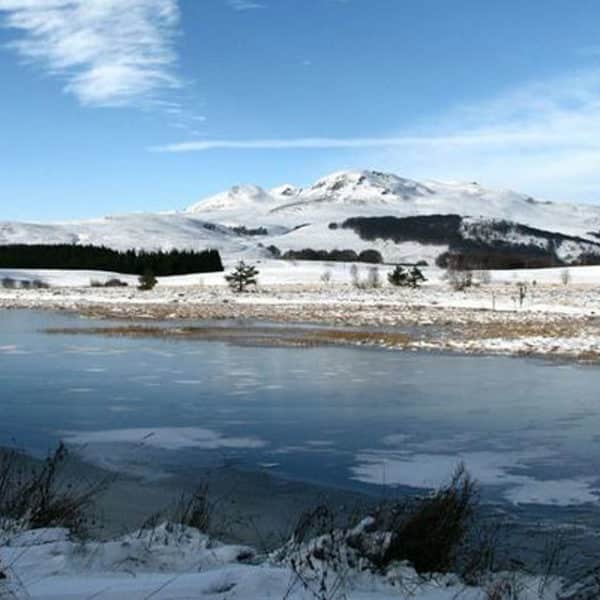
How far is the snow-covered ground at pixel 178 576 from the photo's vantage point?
4.91 metres

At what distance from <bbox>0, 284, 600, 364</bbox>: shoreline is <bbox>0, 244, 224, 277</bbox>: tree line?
2158 inches

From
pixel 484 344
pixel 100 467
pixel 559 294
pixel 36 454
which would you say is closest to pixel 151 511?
pixel 100 467

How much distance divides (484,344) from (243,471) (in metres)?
17.4

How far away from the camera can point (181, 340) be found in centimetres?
2870

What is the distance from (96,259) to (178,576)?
133 meters

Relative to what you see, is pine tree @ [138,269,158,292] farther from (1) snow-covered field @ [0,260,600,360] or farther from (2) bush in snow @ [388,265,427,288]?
(2) bush in snow @ [388,265,427,288]

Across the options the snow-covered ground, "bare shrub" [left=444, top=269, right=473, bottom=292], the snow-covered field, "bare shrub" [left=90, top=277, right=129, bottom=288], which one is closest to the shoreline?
the snow-covered field

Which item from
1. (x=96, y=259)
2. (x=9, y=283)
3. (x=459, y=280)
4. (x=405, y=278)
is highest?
(x=96, y=259)

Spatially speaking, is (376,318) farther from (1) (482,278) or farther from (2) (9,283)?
(2) (9,283)

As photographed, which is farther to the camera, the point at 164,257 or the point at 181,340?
the point at 164,257

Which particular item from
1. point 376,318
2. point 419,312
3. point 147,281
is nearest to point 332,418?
point 376,318

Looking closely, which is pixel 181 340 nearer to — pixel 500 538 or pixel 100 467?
pixel 100 467

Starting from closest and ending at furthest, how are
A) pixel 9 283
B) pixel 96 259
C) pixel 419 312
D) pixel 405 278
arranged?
pixel 419 312
pixel 405 278
pixel 9 283
pixel 96 259

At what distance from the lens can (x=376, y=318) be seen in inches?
1601
